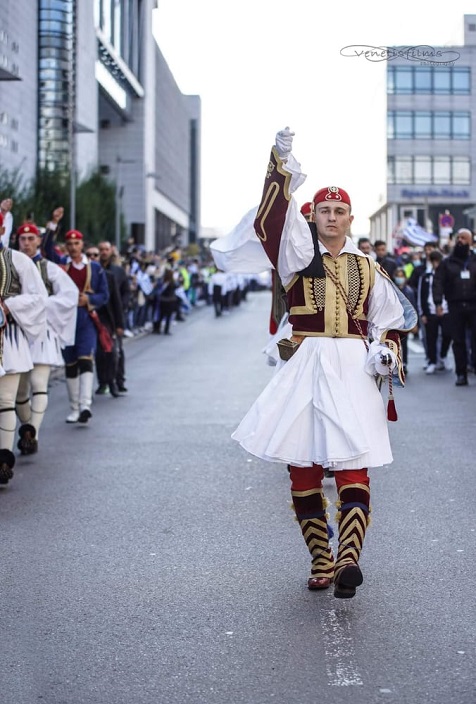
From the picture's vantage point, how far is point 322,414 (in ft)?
18.7

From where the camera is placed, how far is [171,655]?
4898mm

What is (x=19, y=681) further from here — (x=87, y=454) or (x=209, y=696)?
(x=87, y=454)

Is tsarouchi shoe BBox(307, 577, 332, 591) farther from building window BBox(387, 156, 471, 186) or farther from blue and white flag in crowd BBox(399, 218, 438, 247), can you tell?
building window BBox(387, 156, 471, 186)

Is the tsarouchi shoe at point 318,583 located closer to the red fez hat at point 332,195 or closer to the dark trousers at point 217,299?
the red fez hat at point 332,195

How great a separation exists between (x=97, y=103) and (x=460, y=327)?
49023 mm

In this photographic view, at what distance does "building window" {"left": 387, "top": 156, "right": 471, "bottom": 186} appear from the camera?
9838 centimetres

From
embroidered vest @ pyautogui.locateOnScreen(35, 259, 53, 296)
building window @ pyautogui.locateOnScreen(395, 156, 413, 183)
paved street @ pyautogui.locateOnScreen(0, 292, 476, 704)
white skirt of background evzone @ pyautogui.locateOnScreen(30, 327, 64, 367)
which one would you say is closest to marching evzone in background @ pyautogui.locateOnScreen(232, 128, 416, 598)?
paved street @ pyautogui.locateOnScreen(0, 292, 476, 704)

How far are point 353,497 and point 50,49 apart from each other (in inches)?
1661

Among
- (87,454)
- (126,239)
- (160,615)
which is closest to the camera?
(160,615)

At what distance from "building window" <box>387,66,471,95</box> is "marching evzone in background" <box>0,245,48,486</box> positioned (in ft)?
295

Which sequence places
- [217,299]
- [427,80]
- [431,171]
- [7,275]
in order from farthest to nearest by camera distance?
[431,171] < [427,80] < [217,299] < [7,275]

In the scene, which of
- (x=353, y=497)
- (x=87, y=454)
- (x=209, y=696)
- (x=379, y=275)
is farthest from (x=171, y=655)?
(x=87, y=454)

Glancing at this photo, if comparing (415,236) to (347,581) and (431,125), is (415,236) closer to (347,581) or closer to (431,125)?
(347,581)

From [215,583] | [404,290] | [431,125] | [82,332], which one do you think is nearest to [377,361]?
[215,583]
